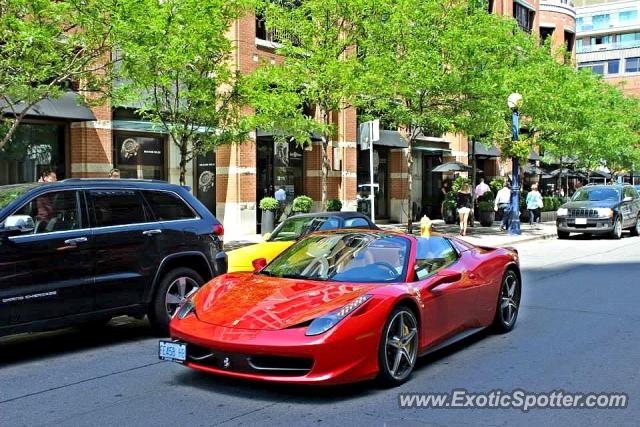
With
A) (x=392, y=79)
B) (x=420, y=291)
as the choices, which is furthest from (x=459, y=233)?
(x=420, y=291)

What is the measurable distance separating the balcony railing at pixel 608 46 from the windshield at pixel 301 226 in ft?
275

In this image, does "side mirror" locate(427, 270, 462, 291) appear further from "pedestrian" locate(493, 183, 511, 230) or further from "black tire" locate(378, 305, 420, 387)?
"pedestrian" locate(493, 183, 511, 230)

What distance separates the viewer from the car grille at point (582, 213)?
21.2 m

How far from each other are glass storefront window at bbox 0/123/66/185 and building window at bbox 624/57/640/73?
3186 inches

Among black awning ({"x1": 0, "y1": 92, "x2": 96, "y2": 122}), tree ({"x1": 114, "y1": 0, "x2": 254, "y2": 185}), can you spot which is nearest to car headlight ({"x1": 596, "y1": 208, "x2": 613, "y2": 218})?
tree ({"x1": 114, "y1": 0, "x2": 254, "y2": 185})

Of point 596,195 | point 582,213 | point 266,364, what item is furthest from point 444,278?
point 596,195

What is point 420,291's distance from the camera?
5922 millimetres

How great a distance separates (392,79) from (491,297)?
465 inches

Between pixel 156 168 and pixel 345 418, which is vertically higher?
pixel 156 168

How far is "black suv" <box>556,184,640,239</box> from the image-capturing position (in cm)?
2111

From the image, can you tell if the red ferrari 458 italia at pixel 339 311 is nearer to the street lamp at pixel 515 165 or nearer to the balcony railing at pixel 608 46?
the street lamp at pixel 515 165

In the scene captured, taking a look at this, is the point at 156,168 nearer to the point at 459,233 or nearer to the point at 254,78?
the point at 254,78

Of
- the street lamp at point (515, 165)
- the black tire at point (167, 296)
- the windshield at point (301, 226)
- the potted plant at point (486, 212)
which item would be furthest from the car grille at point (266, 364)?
the potted plant at point (486, 212)

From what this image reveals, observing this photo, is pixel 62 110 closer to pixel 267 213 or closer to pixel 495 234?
pixel 267 213
